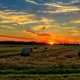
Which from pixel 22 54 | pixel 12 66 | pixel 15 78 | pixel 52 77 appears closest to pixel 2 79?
pixel 15 78

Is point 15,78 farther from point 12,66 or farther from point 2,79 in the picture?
point 12,66

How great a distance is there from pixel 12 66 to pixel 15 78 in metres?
10.5

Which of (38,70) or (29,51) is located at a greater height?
(38,70)

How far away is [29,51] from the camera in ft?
222

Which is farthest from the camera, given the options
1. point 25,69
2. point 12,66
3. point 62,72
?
point 12,66

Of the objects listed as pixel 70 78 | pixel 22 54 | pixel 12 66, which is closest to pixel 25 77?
pixel 70 78

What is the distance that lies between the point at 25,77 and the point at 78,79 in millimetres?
5851

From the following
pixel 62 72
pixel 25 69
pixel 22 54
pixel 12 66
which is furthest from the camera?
pixel 22 54

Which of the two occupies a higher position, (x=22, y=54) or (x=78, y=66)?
(x=78, y=66)

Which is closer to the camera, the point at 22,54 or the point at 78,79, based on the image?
the point at 78,79

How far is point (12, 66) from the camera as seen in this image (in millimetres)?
42062

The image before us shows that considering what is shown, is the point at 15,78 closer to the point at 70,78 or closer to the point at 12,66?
the point at 70,78

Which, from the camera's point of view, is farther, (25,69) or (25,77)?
(25,69)

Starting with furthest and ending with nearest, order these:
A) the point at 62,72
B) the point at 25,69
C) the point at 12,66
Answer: the point at 12,66
the point at 25,69
the point at 62,72
